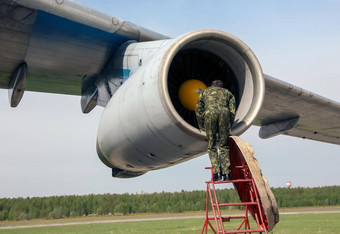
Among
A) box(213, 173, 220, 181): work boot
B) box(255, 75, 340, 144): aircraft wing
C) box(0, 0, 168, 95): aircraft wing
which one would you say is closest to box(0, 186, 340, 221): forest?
box(255, 75, 340, 144): aircraft wing

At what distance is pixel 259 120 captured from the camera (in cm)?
1280

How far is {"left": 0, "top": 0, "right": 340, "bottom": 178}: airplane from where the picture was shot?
641 cm

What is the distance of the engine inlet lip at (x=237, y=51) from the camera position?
6059 mm

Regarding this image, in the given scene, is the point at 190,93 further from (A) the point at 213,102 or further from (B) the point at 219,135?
(B) the point at 219,135

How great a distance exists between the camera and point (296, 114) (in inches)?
469

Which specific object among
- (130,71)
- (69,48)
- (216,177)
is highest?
(69,48)

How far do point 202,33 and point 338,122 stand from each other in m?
7.82

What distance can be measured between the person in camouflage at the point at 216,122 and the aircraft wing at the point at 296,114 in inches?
143

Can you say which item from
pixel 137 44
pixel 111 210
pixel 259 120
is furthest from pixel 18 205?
pixel 137 44

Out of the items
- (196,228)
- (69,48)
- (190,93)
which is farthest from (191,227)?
(190,93)

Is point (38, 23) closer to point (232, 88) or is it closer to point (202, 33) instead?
point (202, 33)

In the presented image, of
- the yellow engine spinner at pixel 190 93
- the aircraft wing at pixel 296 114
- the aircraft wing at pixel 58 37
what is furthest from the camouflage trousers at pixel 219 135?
the aircraft wing at pixel 296 114

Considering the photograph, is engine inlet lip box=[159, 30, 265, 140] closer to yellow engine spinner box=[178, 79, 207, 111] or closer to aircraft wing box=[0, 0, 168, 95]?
yellow engine spinner box=[178, 79, 207, 111]

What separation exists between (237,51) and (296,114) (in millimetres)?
5505
